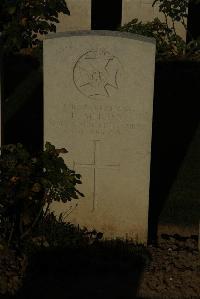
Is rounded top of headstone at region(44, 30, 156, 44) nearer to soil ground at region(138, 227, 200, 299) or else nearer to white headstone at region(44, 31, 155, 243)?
white headstone at region(44, 31, 155, 243)

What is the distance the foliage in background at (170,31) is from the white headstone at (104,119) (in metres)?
6.44

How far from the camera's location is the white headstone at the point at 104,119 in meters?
4.72

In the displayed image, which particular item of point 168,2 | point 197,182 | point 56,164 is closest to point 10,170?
point 56,164

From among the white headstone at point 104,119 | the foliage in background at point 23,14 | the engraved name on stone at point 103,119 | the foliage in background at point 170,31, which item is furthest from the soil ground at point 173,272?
the foliage in background at point 170,31

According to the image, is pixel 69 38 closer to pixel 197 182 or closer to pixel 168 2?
pixel 197 182

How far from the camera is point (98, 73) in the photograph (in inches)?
187

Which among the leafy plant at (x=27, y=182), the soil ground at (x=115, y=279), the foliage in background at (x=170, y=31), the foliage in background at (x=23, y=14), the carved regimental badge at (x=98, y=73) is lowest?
the soil ground at (x=115, y=279)

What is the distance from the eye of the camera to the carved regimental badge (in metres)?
4.73

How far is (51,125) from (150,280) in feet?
4.77

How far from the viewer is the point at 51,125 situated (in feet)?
16.1

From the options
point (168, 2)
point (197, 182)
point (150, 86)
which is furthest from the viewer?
point (168, 2)

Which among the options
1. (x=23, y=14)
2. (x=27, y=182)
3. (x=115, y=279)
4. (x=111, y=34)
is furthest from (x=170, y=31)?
(x=115, y=279)

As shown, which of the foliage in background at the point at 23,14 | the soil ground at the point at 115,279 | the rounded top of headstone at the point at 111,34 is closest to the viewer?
the soil ground at the point at 115,279

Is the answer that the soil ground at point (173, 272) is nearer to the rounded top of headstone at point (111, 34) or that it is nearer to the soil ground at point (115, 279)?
the soil ground at point (115, 279)
